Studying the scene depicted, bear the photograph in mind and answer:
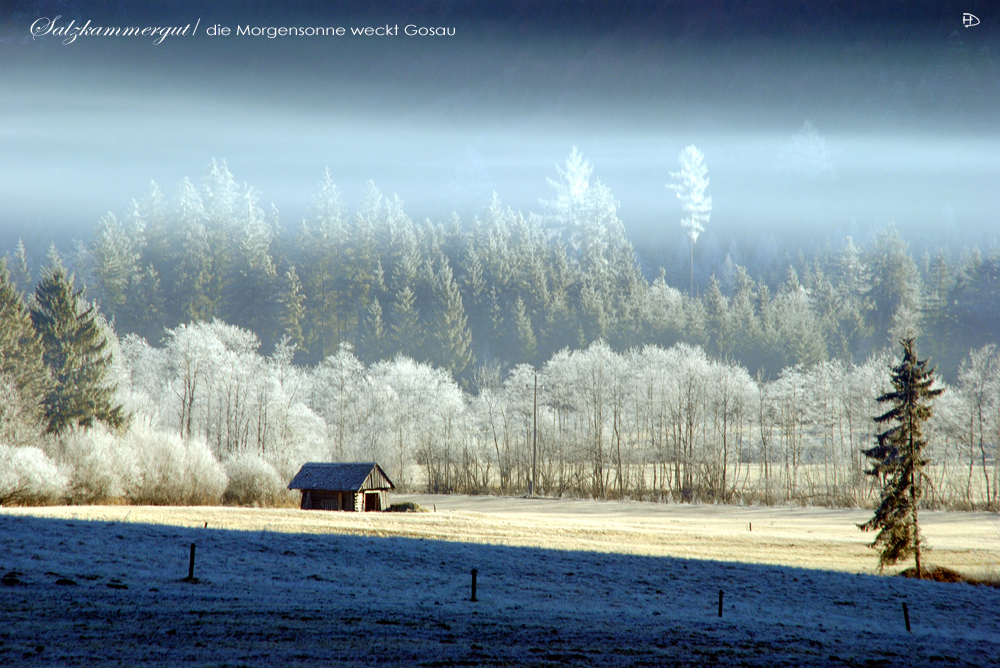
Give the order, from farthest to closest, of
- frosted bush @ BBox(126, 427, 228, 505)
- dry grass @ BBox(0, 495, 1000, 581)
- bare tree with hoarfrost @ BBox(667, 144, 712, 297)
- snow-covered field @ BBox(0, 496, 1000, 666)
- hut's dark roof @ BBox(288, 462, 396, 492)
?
1. bare tree with hoarfrost @ BBox(667, 144, 712, 297)
2. frosted bush @ BBox(126, 427, 228, 505)
3. hut's dark roof @ BBox(288, 462, 396, 492)
4. dry grass @ BBox(0, 495, 1000, 581)
5. snow-covered field @ BBox(0, 496, 1000, 666)

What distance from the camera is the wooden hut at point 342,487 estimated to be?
51656 mm

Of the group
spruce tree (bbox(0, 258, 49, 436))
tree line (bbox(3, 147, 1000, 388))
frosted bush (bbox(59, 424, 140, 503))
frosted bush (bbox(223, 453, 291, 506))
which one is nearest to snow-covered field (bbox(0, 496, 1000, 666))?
frosted bush (bbox(59, 424, 140, 503))

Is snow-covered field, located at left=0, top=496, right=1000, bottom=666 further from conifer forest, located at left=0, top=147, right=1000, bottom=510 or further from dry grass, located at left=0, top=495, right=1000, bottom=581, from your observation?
conifer forest, located at left=0, top=147, right=1000, bottom=510

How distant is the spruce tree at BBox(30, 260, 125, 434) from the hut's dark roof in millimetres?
15329

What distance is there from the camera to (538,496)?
A: 236 ft

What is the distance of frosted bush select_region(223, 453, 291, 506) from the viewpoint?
57812mm

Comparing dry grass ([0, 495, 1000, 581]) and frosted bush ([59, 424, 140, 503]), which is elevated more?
frosted bush ([59, 424, 140, 503])

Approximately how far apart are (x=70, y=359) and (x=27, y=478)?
14.4 meters

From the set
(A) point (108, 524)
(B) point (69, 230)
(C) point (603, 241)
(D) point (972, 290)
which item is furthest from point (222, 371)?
(B) point (69, 230)

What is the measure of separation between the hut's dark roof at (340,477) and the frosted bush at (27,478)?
49.1 feet

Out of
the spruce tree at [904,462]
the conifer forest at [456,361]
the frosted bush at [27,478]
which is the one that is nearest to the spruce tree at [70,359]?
the conifer forest at [456,361]

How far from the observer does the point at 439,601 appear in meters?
19.4

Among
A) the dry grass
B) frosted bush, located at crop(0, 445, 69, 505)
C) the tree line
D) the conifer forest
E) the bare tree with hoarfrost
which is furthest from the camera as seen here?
the bare tree with hoarfrost

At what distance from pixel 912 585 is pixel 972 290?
340 ft
